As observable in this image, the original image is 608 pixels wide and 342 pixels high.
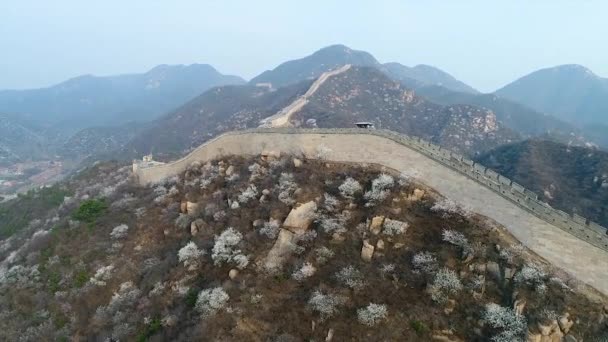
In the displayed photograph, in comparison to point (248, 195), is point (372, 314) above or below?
below

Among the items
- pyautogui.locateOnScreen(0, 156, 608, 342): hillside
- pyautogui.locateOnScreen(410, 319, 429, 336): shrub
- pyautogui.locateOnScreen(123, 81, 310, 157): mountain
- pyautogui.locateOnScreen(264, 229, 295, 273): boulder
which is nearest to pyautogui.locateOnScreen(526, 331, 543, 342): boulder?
pyautogui.locateOnScreen(0, 156, 608, 342): hillside

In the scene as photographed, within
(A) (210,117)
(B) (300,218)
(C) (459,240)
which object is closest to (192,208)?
(B) (300,218)

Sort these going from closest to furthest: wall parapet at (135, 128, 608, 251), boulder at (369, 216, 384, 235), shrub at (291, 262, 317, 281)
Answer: wall parapet at (135, 128, 608, 251)
shrub at (291, 262, 317, 281)
boulder at (369, 216, 384, 235)

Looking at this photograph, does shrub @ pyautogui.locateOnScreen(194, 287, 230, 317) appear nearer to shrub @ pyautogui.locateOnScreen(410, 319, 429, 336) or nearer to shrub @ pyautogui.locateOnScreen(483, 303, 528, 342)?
shrub @ pyautogui.locateOnScreen(410, 319, 429, 336)

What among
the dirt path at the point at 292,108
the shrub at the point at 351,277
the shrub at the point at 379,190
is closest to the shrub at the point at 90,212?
the shrub at the point at 379,190

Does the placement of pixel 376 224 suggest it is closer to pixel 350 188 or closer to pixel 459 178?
pixel 350 188

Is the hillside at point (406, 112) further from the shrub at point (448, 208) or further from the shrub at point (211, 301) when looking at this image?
the shrub at point (211, 301)
